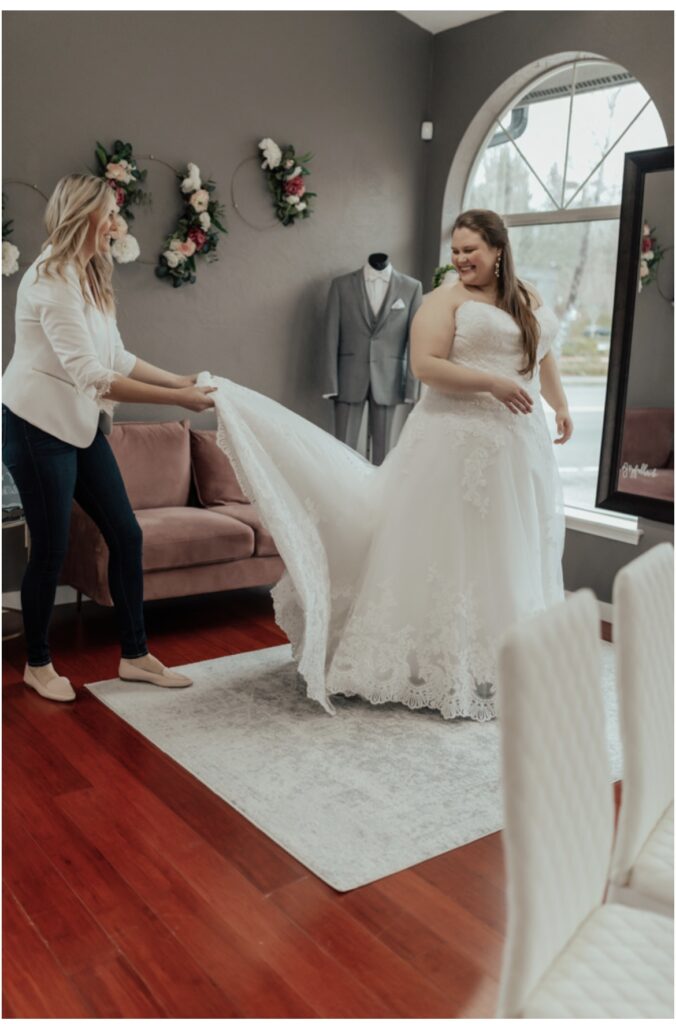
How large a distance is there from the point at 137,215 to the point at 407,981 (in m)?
3.87

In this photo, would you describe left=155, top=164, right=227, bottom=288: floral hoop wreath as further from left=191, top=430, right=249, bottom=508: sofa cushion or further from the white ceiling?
the white ceiling

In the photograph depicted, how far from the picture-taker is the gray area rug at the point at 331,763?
2.47 m

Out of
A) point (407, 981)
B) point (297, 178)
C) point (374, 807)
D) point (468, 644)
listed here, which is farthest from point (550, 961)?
point (297, 178)

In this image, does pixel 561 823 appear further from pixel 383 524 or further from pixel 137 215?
pixel 137 215

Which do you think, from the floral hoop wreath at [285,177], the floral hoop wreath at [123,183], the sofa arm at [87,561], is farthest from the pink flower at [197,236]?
the sofa arm at [87,561]

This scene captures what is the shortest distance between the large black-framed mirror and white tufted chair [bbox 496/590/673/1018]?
3186 mm

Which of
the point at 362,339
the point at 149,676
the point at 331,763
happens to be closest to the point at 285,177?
A: the point at 362,339

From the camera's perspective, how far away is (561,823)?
1.28m

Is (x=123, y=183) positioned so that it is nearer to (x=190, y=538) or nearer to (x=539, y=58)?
(x=190, y=538)

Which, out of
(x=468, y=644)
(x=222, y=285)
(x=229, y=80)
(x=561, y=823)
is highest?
→ (x=229, y=80)

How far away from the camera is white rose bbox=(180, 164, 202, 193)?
15.5 ft

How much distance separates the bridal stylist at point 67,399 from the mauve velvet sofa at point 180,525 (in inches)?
22.4

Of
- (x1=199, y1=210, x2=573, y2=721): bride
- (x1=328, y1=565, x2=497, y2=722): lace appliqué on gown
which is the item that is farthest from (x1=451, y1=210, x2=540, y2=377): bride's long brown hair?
(x1=328, y1=565, x2=497, y2=722): lace appliqué on gown

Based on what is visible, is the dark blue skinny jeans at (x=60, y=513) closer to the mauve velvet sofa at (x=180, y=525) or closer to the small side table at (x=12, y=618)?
the mauve velvet sofa at (x=180, y=525)
